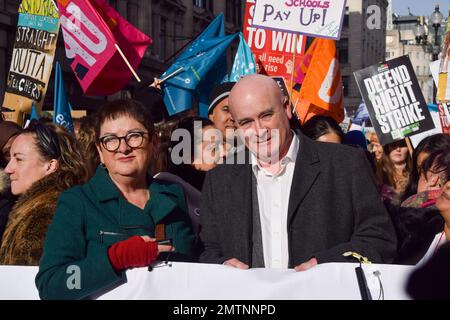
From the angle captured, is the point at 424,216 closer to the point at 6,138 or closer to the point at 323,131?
the point at 323,131

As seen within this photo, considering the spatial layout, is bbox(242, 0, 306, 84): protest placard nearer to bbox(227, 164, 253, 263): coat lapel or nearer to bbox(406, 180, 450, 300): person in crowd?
bbox(227, 164, 253, 263): coat lapel

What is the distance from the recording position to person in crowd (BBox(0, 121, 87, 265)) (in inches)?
119

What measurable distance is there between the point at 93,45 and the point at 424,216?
14.0 ft

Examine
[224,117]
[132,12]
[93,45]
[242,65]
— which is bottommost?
[224,117]

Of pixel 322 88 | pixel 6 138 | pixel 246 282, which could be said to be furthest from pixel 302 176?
pixel 322 88

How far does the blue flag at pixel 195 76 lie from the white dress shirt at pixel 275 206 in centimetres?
390

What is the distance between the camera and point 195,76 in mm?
6977

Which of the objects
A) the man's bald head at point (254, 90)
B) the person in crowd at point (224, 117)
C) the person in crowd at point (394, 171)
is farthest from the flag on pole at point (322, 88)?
the man's bald head at point (254, 90)

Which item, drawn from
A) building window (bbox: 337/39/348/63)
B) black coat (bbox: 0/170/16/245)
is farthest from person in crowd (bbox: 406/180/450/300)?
building window (bbox: 337/39/348/63)

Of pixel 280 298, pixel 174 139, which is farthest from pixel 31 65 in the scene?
pixel 280 298

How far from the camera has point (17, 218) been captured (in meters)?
3.09

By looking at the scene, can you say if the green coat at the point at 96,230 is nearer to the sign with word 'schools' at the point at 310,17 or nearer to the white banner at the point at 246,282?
the white banner at the point at 246,282
